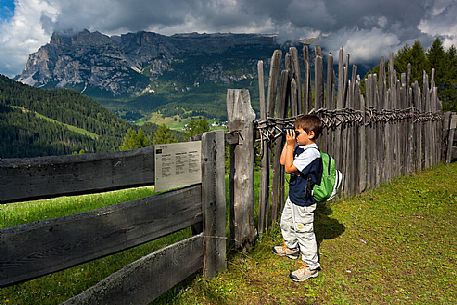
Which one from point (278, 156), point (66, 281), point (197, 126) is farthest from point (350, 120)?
point (197, 126)

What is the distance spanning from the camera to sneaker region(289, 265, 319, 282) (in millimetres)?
4957

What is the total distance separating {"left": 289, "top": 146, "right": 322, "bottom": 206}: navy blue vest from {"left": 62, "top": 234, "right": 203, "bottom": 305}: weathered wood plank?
1.44 meters

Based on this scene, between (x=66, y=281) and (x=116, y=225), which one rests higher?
(x=116, y=225)

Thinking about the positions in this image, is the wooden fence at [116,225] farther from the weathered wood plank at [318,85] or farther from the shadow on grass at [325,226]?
the weathered wood plank at [318,85]

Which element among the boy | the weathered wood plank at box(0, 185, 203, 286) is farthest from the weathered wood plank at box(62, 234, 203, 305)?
the boy

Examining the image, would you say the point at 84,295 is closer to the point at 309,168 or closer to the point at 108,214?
the point at 108,214

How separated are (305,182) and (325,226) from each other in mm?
2547

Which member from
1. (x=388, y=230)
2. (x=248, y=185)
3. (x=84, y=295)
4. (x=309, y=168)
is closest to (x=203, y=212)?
(x=248, y=185)

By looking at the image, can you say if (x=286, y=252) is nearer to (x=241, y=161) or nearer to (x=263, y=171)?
(x=263, y=171)

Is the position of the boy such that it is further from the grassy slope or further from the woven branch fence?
the woven branch fence

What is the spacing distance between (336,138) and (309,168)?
3.98m

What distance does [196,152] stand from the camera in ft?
14.3

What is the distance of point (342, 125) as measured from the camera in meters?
8.74

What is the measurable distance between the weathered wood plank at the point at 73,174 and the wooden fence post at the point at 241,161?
5.93 feet
